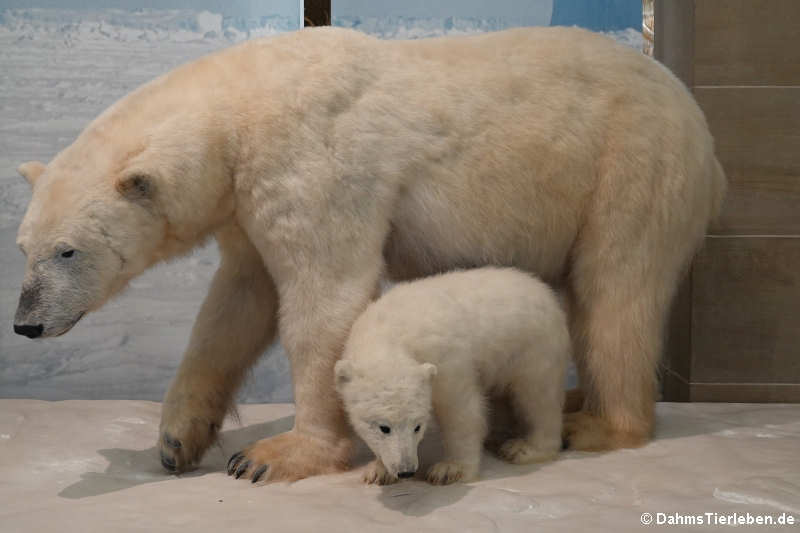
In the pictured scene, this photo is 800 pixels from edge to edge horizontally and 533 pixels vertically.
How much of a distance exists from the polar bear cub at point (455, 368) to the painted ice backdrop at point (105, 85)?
6.77 feet

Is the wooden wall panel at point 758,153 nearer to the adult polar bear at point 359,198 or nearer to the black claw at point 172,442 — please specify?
the adult polar bear at point 359,198

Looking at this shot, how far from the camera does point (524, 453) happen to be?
317 cm

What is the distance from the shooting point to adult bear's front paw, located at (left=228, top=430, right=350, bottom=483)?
3045 mm

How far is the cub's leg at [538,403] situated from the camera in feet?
10.2

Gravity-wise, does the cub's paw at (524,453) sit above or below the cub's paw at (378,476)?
below

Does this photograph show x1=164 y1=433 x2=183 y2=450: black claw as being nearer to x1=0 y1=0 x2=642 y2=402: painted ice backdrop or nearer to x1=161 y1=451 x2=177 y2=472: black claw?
x1=161 y1=451 x2=177 y2=472: black claw

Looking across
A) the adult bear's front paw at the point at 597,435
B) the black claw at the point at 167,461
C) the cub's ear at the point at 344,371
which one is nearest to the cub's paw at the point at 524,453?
the adult bear's front paw at the point at 597,435

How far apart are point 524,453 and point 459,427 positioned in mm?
358

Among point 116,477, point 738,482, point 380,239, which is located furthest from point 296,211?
point 738,482

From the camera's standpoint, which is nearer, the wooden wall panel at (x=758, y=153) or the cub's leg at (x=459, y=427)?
the cub's leg at (x=459, y=427)

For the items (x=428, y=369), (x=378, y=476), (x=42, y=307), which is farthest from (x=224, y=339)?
(x=428, y=369)

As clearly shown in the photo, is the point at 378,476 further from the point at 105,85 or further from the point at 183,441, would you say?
the point at 105,85

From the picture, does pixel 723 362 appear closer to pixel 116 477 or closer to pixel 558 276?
pixel 558 276

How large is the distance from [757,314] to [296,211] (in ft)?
7.76
